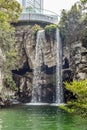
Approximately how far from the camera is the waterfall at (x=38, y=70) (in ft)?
113

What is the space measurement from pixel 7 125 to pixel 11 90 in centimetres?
1506

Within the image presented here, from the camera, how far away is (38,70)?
1377 inches

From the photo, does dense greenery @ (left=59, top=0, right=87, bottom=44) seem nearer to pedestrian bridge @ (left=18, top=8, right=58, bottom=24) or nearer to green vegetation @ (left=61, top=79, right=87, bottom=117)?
pedestrian bridge @ (left=18, top=8, right=58, bottom=24)

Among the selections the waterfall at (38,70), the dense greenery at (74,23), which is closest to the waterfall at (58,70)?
the dense greenery at (74,23)

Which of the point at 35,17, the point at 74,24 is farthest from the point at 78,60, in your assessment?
the point at 35,17

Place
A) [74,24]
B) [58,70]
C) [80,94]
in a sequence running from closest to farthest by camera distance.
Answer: [80,94] → [74,24] → [58,70]

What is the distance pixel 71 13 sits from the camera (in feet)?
106

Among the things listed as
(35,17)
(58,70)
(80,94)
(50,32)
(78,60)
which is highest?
(35,17)

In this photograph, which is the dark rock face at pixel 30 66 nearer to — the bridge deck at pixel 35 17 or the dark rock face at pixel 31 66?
the dark rock face at pixel 31 66

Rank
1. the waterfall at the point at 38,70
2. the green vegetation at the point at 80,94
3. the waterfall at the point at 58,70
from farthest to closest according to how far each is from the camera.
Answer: the waterfall at the point at 38,70 < the waterfall at the point at 58,70 < the green vegetation at the point at 80,94

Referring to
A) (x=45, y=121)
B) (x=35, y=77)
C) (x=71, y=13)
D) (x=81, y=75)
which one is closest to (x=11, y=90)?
(x=35, y=77)

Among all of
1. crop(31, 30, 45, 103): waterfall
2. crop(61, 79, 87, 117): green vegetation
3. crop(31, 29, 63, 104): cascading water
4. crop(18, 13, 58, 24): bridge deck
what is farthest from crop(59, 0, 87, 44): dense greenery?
crop(61, 79, 87, 117): green vegetation

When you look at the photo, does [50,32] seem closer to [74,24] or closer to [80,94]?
[74,24]

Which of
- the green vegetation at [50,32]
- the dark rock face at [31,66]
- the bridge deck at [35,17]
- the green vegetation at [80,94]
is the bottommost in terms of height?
the green vegetation at [80,94]
